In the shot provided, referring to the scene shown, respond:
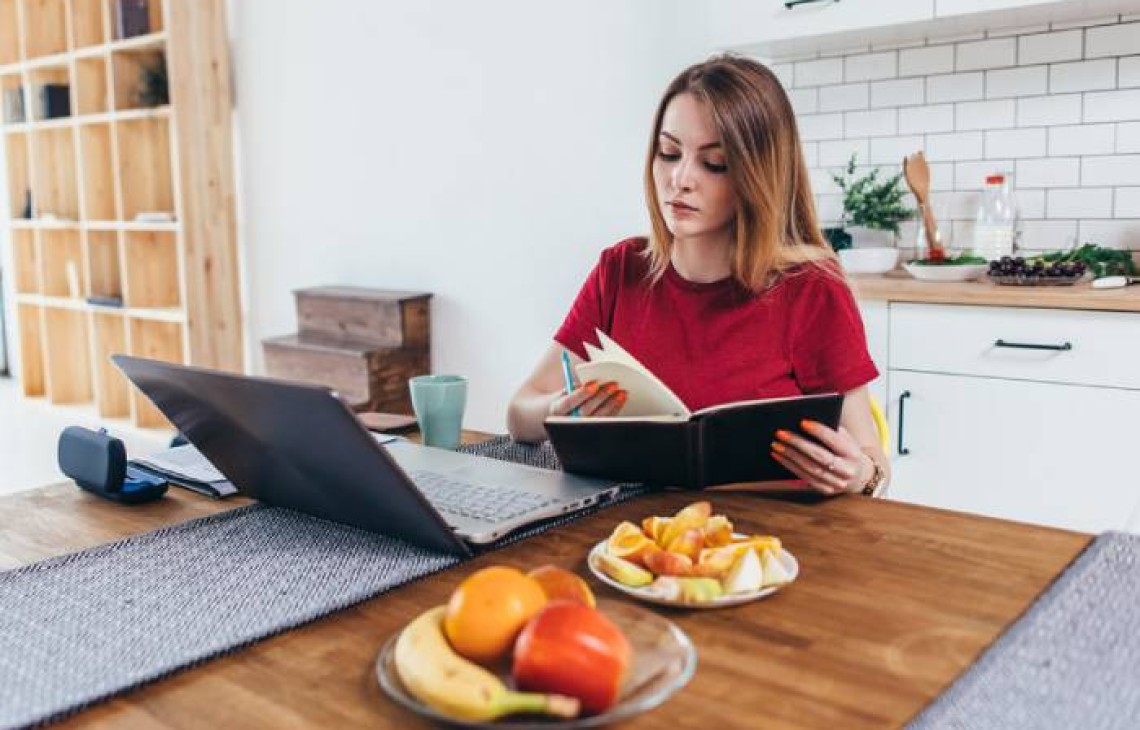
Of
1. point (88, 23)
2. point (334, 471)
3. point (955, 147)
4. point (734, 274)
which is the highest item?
point (88, 23)

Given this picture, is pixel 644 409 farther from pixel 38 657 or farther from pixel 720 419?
pixel 38 657

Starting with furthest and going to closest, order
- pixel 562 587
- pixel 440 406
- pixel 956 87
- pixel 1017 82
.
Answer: pixel 956 87
pixel 1017 82
pixel 440 406
pixel 562 587

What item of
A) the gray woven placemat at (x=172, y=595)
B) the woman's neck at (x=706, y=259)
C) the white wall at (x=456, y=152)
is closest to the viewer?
the gray woven placemat at (x=172, y=595)

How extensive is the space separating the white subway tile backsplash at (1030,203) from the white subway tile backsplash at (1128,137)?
0.23 meters

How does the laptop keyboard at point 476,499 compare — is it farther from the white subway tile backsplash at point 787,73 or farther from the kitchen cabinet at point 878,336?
the white subway tile backsplash at point 787,73

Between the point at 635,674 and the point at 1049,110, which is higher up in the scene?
the point at 1049,110

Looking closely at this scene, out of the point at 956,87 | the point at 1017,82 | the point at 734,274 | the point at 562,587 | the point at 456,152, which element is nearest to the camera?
the point at 562,587

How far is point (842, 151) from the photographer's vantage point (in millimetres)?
3480

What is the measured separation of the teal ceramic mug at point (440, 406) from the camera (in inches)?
64.7

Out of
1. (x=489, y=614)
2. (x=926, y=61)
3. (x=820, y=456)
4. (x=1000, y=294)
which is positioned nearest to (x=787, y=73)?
(x=926, y=61)

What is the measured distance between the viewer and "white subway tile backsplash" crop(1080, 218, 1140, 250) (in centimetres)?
302

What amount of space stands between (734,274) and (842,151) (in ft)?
5.66

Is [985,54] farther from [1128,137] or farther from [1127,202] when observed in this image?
[1127,202]

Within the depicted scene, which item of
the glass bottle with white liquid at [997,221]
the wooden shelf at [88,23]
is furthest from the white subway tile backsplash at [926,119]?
the wooden shelf at [88,23]
